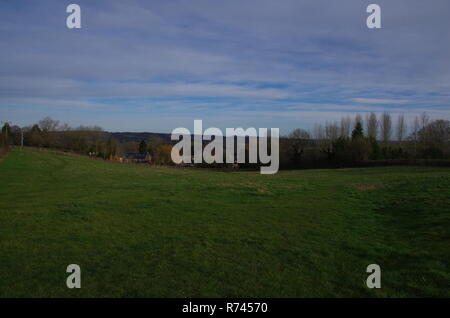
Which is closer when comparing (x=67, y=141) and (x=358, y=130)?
(x=358, y=130)

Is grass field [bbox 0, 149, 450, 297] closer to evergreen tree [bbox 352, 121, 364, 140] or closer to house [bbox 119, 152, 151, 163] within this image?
house [bbox 119, 152, 151, 163]

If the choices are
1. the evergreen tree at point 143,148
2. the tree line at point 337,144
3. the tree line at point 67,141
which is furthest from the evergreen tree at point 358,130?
the evergreen tree at point 143,148

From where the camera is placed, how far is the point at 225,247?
7.49 m

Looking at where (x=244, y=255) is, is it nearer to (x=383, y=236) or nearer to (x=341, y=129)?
(x=383, y=236)

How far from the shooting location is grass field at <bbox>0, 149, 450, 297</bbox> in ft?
17.9

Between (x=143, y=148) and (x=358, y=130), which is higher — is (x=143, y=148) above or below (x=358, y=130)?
below

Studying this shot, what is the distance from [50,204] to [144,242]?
22.4 ft

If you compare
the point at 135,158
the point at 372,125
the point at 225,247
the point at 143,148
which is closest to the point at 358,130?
the point at 372,125

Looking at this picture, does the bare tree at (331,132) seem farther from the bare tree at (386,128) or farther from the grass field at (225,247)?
the grass field at (225,247)

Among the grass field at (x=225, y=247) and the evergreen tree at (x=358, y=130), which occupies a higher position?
the evergreen tree at (x=358, y=130)

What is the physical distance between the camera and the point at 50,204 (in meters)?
12.6

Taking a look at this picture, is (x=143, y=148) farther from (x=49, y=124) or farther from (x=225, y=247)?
(x=225, y=247)

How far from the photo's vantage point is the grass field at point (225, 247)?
5.44 m

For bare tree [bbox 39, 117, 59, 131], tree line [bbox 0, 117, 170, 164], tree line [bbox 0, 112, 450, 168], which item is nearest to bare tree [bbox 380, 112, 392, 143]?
tree line [bbox 0, 112, 450, 168]
